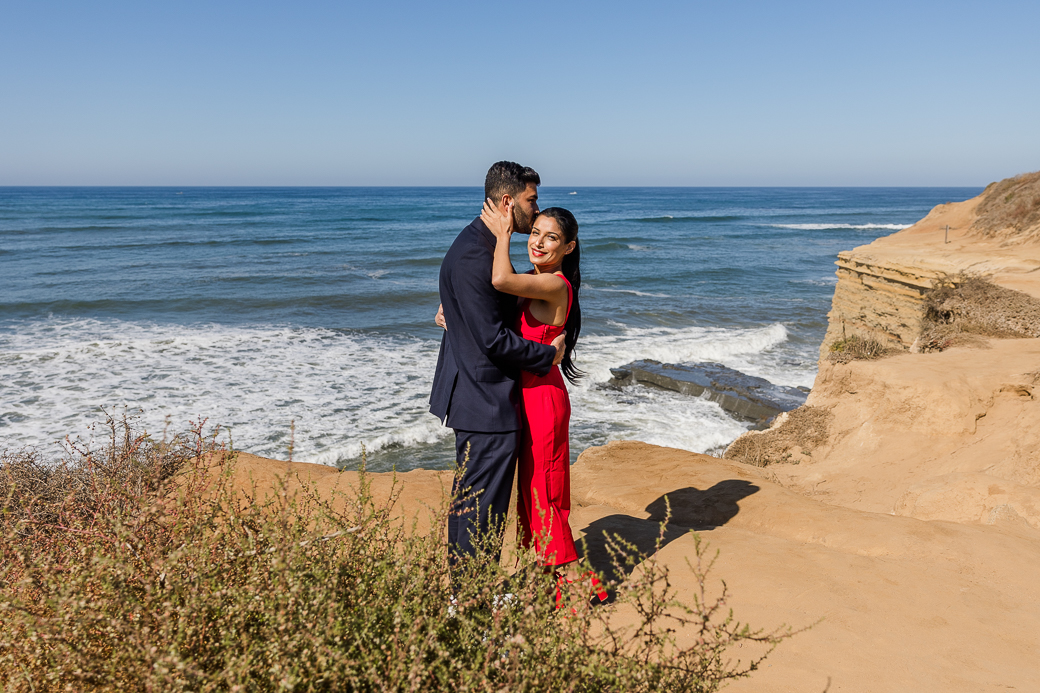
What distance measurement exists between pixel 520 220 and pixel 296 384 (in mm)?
9244

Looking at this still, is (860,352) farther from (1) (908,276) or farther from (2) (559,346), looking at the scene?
(2) (559,346)

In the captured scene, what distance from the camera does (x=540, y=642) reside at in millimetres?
1680

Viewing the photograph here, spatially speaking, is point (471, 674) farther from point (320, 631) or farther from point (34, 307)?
point (34, 307)

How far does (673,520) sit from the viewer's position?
4688 millimetres

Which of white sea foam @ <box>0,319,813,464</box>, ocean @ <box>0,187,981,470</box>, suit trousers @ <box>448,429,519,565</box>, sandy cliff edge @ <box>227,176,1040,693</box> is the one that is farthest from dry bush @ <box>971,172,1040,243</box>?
suit trousers @ <box>448,429,519,565</box>

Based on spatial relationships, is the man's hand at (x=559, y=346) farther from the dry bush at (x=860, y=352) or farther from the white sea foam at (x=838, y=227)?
the white sea foam at (x=838, y=227)

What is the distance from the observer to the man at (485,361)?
110 inches

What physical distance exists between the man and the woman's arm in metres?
0.05

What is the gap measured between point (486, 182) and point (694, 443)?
23.2ft

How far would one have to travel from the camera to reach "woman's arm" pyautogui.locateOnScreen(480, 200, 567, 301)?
8.89 feet

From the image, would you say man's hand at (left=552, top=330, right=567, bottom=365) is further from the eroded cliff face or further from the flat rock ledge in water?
the flat rock ledge in water

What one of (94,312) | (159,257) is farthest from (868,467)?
(159,257)

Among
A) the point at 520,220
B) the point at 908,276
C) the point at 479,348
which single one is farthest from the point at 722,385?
the point at 479,348

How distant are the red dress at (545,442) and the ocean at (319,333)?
106 centimetres
